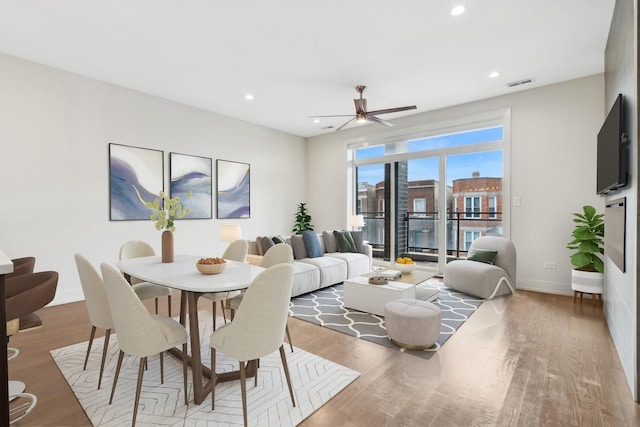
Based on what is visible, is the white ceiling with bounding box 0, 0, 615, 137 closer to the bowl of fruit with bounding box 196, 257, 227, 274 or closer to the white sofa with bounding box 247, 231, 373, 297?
the bowl of fruit with bounding box 196, 257, 227, 274

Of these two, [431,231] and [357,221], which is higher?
[357,221]

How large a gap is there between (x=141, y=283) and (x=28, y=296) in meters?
1.28

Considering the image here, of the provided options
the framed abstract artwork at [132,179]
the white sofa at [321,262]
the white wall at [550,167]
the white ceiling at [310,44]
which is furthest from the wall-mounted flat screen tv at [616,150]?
the framed abstract artwork at [132,179]

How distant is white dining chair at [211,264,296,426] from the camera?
65.7 inches

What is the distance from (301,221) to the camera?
7.29 meters

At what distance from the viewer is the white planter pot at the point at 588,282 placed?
3742mm

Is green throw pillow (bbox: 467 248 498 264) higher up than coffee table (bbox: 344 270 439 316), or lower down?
higher up

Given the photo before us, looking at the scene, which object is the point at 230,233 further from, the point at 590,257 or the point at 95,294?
the point at 590,257

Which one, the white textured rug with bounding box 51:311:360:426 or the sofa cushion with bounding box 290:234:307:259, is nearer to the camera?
the white textured rug with bounding box 51:311:360:426

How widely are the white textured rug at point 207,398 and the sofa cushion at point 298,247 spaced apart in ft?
7.59

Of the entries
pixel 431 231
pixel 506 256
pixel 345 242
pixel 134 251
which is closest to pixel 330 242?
pixel 345 242

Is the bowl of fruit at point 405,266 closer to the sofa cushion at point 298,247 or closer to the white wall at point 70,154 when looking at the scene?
the sofa cushion at point 298,247

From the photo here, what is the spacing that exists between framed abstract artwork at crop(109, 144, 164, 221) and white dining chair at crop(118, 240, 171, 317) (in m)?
1.55

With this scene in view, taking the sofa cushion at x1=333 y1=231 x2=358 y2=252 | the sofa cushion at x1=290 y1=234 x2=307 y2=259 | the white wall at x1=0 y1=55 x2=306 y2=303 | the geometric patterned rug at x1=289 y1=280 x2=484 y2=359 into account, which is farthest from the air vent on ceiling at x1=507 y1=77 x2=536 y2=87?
the white wall at x1=0 y1=55 x2=306 y2=303
